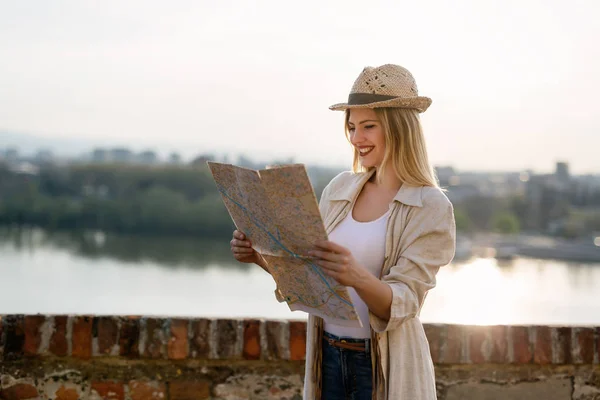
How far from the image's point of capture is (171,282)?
103ft

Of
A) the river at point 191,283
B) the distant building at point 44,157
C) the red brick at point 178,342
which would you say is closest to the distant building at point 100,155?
the distant building at point 44,157

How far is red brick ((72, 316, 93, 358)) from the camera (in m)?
2.31

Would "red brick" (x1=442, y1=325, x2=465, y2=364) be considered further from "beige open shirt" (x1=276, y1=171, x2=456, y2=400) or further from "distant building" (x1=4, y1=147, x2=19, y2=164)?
"distant building" (x1=4, y1=147, x2=19, y2=164)

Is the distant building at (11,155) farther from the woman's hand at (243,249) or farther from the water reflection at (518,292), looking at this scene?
the woman's hand at (243,249)

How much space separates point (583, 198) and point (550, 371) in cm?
4324

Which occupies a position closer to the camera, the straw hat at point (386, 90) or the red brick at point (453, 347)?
the straw hat at point (386, 90)

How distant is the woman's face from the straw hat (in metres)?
0.03

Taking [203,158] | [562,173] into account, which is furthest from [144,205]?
[203,158]

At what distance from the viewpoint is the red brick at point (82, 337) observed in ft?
7.59

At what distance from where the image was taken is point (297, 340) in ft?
7.74

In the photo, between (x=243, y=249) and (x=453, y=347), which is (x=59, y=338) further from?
(x=453, y=347)

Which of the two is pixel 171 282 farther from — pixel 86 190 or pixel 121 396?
pixel 121 396

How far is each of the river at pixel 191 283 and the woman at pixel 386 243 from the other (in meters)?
20.8

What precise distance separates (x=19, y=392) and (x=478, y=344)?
1.43m
